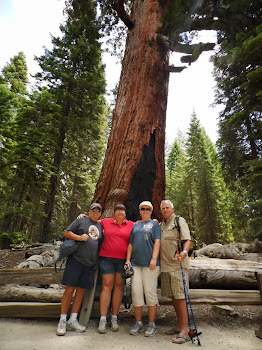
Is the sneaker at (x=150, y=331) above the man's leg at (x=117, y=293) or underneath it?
underneath

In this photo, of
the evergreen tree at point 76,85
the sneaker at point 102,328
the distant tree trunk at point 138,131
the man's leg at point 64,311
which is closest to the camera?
the man's leg at point 64,311

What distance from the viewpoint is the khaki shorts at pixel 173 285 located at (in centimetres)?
302

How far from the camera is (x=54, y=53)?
1489 cm

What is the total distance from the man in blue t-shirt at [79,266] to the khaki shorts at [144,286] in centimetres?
66

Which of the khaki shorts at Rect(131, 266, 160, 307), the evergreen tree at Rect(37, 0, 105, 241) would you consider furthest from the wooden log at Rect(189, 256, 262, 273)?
the evergreen tree at Rect(37, 0, 105, 241)

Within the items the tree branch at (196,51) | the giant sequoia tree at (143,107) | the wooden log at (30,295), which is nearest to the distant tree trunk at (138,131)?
the giant sequoia tree at (143,107)

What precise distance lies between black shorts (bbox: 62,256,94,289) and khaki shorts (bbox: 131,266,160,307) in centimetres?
67

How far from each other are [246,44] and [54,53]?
1283 centimetres

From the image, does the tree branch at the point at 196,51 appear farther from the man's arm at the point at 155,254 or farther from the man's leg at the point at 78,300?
the man's leg at the point at 78,300

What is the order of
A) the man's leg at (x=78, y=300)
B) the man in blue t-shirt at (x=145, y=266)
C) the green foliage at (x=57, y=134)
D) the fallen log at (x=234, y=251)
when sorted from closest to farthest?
1. the man in blue t-shirt at (x=145, y=266)
2. the man's leg at (x=78, y=300)
3. the fallen log at (x=234, y=251)
4. the green foliage at (x=57, y=134)

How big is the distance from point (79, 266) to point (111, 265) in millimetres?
478

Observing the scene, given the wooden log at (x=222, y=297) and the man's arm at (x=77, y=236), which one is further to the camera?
the wooden log at (x=222, y=297)

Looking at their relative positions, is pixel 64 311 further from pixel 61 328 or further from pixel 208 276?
pixel 208 276

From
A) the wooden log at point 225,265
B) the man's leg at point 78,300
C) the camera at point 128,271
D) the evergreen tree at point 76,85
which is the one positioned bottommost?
the man's leg at point 78,300
